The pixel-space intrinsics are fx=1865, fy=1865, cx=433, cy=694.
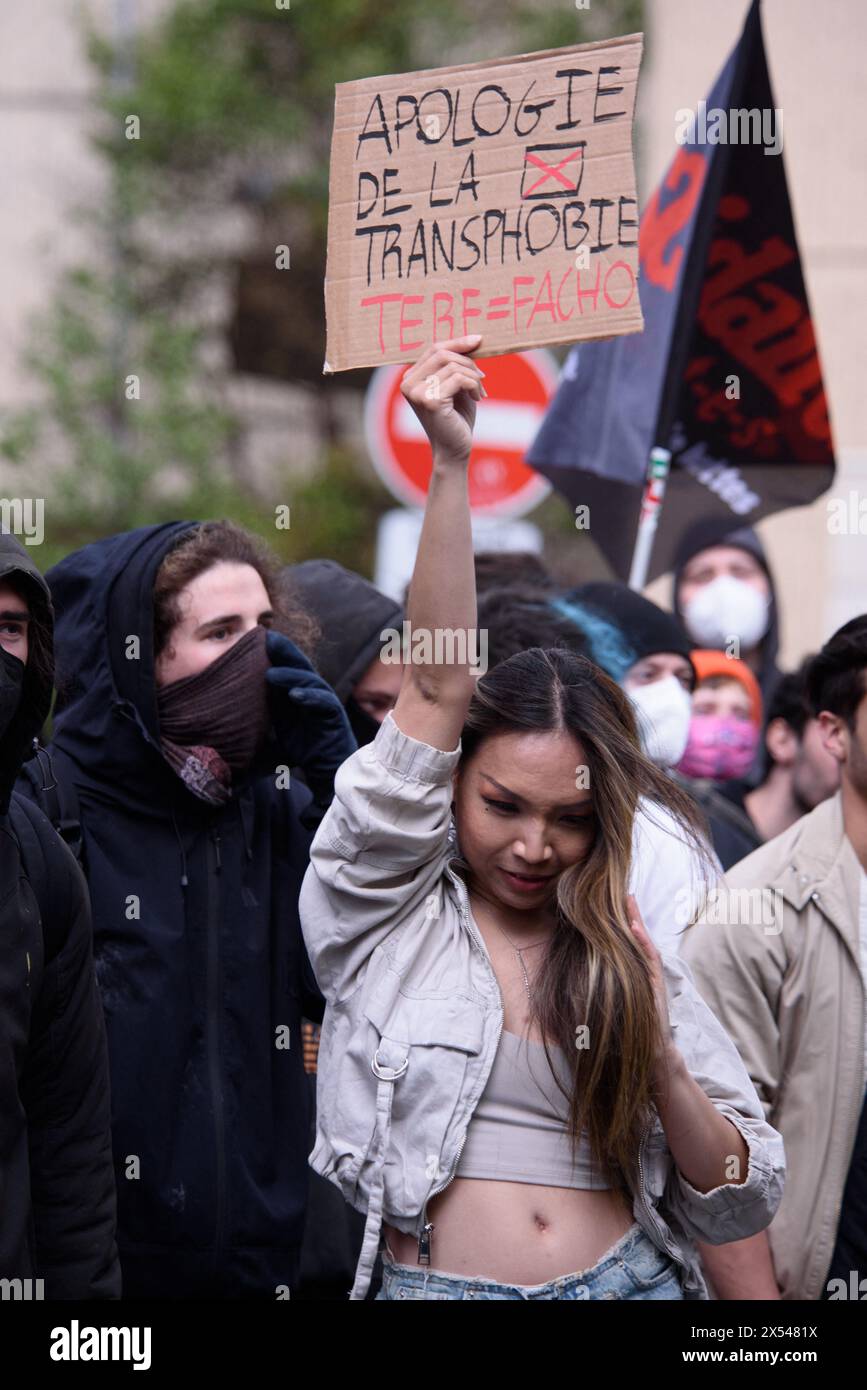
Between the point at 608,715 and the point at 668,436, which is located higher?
the point at 668,436

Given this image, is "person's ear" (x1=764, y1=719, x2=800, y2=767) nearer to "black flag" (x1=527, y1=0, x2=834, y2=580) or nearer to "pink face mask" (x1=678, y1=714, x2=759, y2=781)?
"pink face mask" (x1=678, y1=714, x2=759, y2=781)

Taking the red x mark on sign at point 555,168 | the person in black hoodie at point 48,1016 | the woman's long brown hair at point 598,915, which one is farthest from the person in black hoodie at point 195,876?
the red x mark on sign at point 555,168

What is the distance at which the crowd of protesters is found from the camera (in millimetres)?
2742

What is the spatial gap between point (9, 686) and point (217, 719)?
766mm

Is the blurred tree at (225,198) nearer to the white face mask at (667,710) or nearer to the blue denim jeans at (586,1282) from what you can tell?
the white face mask at (667,710)

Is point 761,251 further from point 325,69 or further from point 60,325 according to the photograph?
point 325,69

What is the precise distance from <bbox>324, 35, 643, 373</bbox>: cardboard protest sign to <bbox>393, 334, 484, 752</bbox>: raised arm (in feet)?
0.78

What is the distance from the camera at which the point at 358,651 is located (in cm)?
445

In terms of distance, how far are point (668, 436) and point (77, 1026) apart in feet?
8.27

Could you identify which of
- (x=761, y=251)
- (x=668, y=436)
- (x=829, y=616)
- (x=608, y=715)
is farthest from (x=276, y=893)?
(x=829, y=616)

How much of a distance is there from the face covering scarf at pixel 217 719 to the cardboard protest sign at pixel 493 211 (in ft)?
2.69

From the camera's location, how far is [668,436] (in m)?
4.87

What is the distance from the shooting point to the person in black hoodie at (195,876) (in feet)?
11.1
